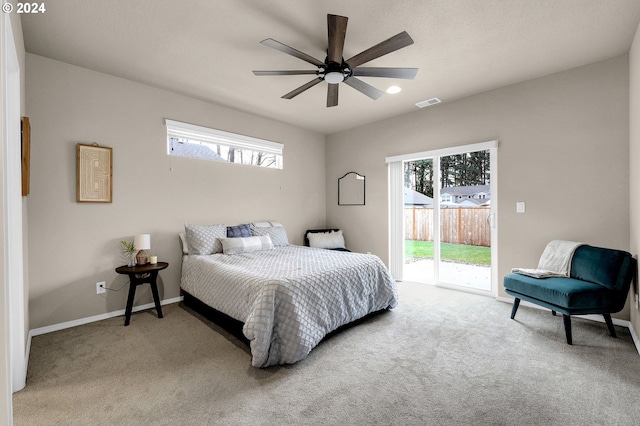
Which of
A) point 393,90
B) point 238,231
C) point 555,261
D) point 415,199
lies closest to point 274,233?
point 238,231

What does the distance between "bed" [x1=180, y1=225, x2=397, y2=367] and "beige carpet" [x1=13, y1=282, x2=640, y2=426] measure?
189mm

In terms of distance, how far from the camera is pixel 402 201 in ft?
15.5

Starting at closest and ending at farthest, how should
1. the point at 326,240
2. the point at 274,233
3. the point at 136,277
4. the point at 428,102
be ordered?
the point at 136,277 → the point at 428,102 → the point at 274,233 → the point at 326,240

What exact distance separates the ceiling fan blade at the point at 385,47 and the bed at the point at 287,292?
185 cm

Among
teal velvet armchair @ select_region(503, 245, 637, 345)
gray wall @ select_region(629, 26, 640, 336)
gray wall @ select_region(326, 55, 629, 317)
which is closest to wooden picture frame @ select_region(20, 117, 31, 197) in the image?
gray wall @ select_region(326, 55, 629, 317)

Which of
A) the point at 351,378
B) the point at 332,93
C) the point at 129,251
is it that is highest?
the point at 332,93

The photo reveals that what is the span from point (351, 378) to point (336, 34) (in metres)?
2.44

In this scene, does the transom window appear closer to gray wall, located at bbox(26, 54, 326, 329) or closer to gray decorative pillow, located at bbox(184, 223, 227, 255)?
gray wall, located at bbox(26, 54, 326, 329)

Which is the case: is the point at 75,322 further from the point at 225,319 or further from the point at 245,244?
the point at 245,244

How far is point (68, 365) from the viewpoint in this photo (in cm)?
219

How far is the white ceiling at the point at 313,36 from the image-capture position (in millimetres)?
2131

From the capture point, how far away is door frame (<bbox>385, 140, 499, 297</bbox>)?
366 centimetres

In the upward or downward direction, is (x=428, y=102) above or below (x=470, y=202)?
above

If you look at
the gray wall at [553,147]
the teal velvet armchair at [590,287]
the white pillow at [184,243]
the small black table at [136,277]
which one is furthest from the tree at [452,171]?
the small black table at [136,277]
